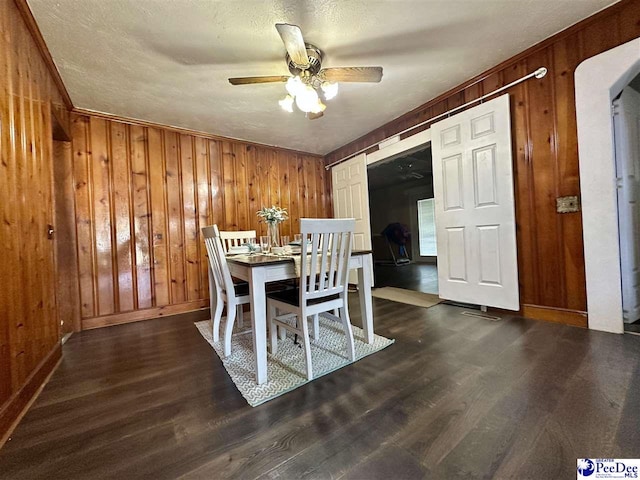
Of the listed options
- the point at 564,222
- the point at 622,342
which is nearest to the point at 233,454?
the point at 622,342

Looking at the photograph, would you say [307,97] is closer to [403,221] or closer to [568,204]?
[568,204]

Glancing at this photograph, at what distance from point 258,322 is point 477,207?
2.39 meters

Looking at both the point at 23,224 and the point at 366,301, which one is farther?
the point at 366,301

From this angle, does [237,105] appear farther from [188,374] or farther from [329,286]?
[188,374]

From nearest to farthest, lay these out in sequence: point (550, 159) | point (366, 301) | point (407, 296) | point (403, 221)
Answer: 1. point (366, 301)
2. point (550, 159)
3. point (407, 296)
4. point (403, 221)

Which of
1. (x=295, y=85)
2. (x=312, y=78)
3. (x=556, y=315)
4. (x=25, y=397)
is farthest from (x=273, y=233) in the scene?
(x=556, y=315)

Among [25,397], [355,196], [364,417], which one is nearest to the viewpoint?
[364,417]

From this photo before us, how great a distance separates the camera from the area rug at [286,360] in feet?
4.85

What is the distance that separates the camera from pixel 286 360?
1812mm

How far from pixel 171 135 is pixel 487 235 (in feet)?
12.7

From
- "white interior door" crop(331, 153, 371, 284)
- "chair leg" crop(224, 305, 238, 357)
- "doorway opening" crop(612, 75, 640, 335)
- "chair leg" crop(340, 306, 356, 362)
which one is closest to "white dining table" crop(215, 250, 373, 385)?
"chair leg" crop(224, 305, 238, 357)

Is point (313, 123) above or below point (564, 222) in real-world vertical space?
above

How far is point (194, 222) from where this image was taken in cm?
346

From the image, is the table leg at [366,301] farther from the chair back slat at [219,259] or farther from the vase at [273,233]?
the chair back slat at [219,259]
